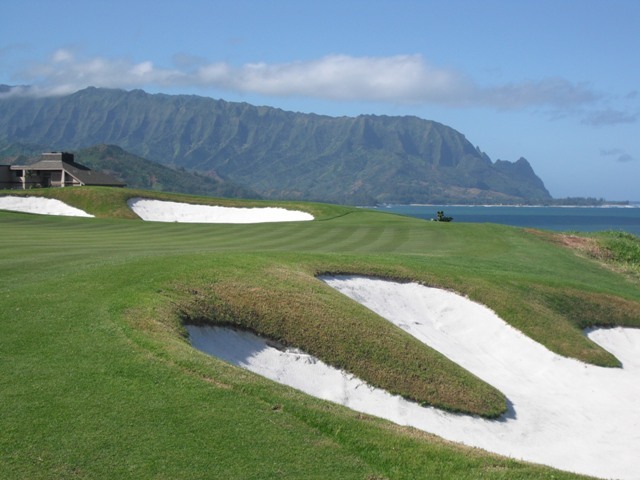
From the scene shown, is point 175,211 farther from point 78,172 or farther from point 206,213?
point 78,172

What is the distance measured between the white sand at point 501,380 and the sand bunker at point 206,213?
36.1 meters

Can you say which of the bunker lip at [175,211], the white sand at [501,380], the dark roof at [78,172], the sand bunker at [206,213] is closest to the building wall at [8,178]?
the dark roof at [78,172]

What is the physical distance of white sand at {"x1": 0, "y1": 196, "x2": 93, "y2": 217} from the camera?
56562 millimetres

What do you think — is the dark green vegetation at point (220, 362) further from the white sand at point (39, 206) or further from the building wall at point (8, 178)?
the building wall at point (8, 178)

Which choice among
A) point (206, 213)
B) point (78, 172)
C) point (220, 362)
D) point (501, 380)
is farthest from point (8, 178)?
point (220, 362)

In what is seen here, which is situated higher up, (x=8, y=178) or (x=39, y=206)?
(x=8, y=178)

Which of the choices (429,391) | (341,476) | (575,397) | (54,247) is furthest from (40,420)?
(54,247)

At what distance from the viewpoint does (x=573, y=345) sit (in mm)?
21344

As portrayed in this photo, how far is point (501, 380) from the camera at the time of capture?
746 inches

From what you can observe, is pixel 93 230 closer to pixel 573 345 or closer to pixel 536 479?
pixel 573 345

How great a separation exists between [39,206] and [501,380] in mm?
47997

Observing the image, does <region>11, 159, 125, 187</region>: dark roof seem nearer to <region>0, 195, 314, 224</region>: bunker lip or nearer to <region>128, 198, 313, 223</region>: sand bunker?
<region>0, 195, 314, 224</region>: bunker lip

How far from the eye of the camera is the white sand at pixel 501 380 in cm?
1473

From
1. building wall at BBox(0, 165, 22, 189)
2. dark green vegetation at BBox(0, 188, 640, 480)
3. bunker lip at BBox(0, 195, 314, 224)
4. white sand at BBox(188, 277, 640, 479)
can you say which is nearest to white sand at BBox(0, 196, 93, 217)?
bunker lip at BBox(0, 195, 314, 224)
